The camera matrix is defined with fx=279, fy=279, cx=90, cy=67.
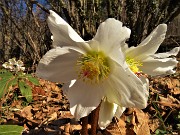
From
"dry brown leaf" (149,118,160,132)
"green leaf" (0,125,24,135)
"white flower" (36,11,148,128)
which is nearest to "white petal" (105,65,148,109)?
"white flower" (36,11,148,128)

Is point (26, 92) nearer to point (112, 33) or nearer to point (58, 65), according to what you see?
point (58, 65)

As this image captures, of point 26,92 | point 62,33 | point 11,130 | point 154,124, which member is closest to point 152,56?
point 62,33

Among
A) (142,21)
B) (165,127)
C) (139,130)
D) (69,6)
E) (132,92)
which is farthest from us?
(142,21)

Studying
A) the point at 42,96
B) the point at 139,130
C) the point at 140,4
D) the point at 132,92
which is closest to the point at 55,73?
the point at 132,92

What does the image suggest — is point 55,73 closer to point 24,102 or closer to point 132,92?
point 132,92

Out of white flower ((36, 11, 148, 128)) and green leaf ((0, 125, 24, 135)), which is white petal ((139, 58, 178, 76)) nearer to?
white flower ((36, 11, 148, 128))

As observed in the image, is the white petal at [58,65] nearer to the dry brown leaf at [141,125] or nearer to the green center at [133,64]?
the green center at [133,64]
